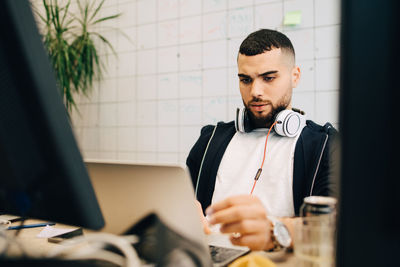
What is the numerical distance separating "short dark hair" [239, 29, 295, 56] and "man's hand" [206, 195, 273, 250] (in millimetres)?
1013

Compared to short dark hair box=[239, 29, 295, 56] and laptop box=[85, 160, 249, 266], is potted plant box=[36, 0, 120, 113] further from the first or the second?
laptop box=[85, 160, 249, 266]

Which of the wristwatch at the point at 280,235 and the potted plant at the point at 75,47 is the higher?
the potted plant at the point at 75,47

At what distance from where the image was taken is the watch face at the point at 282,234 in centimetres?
72

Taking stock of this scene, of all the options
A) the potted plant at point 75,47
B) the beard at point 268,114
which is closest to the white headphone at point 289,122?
the beard at point 268,114

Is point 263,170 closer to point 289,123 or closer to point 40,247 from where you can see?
point 289,123

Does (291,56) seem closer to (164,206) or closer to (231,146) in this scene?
(231,146)

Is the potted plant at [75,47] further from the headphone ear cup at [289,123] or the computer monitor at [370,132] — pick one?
the computer monitor at [370,132]

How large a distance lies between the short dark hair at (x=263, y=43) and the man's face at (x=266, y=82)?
20 millimetres

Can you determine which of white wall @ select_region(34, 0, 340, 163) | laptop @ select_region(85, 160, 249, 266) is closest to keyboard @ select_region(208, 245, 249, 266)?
laptop @ select_region(85, 160, 249, 266)

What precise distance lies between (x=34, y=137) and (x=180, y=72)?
2017 millimetres

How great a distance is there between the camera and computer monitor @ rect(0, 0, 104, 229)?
1.29 ft

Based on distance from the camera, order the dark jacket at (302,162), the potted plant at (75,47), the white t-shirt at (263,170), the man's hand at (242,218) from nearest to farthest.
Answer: the man's hand at (242,218)
the dark jacket at (302,162)
the white t-shirt at (263,170)
the potted plant at (75,47)

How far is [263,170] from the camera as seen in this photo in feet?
4.84

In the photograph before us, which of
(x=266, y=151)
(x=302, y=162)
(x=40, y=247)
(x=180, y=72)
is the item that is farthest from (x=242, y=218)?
(x=180, y=72)
